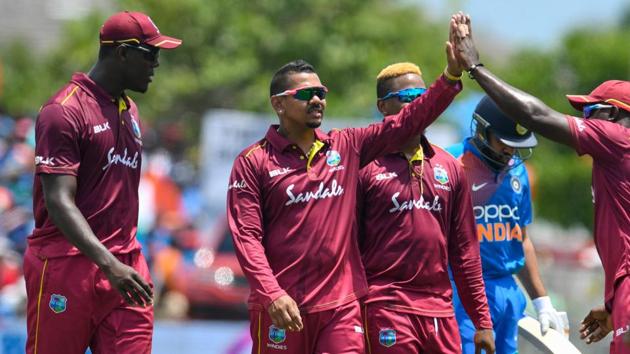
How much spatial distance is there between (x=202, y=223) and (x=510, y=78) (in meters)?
21.4

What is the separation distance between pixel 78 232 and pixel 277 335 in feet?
4.43

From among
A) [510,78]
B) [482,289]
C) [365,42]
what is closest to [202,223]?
[365,42]

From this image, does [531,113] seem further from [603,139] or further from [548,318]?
[548,318]

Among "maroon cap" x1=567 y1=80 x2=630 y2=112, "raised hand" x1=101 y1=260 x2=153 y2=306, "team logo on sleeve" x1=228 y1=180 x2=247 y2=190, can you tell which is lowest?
"raised hand" x1=101 y1=260 x2=153 y2=306

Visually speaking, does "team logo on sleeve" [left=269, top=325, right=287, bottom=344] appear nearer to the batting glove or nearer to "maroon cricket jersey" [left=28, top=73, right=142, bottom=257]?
"maroon cricket jersey" [left=28, top=73, right=142, bottom=257]

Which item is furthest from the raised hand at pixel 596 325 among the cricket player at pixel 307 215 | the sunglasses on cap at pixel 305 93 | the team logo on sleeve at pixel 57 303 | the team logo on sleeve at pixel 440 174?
the team logo on sleeve at pixel 57 303

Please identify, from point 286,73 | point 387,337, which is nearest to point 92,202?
point 286,73

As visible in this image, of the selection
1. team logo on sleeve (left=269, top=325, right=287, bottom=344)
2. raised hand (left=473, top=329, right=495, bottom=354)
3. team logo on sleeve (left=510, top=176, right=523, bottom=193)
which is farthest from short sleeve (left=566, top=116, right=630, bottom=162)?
team logo on sleeve (left=269, top=325, right=287, bottom=344)

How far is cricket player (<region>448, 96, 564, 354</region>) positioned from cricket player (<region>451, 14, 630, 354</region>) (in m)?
1.20

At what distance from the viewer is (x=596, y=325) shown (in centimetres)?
794

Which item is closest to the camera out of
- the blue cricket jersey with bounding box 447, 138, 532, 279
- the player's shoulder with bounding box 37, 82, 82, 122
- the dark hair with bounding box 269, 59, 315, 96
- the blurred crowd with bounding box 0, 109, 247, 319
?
the player's shoulder with bounding box 37, 82, 82, 122

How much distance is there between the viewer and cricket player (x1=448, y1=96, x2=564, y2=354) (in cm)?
867

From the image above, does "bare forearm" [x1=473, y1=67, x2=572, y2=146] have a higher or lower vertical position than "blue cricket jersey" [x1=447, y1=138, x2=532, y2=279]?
higher

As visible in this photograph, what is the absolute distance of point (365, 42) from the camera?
27.8m
